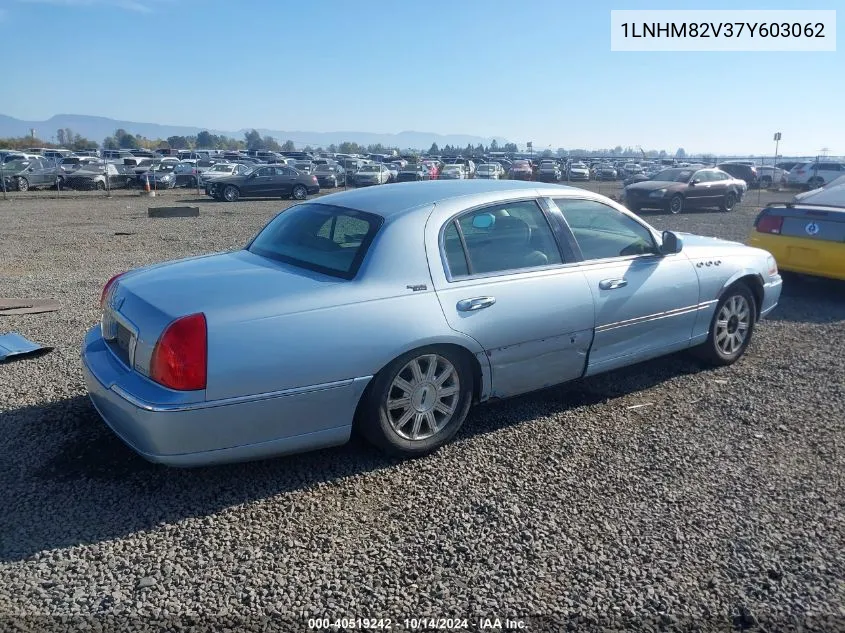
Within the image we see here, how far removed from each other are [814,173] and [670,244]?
36.1 meters

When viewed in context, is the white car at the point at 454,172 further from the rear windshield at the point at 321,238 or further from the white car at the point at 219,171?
the rear windshield at the point at 321,238

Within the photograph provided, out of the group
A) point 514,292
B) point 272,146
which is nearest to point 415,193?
point 514,292

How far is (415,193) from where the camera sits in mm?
4473

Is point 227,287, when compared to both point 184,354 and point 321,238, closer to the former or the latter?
point 184,354

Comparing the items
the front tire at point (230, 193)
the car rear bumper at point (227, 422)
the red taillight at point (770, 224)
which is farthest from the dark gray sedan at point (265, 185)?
the car rear bumper at point (227, 422)

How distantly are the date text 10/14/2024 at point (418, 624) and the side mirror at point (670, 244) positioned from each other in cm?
314

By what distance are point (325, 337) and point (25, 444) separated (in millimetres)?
1985

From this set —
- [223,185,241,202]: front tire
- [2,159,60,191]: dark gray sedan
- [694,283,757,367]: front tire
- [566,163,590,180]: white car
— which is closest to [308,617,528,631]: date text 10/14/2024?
[694,283,757,367]: front tire

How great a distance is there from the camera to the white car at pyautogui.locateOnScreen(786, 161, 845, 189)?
116 feet

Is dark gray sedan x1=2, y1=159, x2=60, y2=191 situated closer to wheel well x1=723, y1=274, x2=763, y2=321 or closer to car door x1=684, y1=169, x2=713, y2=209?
car door x1=684, y1=169, x2=713, y2=209

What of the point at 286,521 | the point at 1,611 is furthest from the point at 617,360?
the point at 1,611

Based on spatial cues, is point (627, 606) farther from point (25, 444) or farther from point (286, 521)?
point (25, 444)

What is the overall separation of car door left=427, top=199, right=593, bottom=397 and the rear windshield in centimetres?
41

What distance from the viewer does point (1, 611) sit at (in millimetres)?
2674
